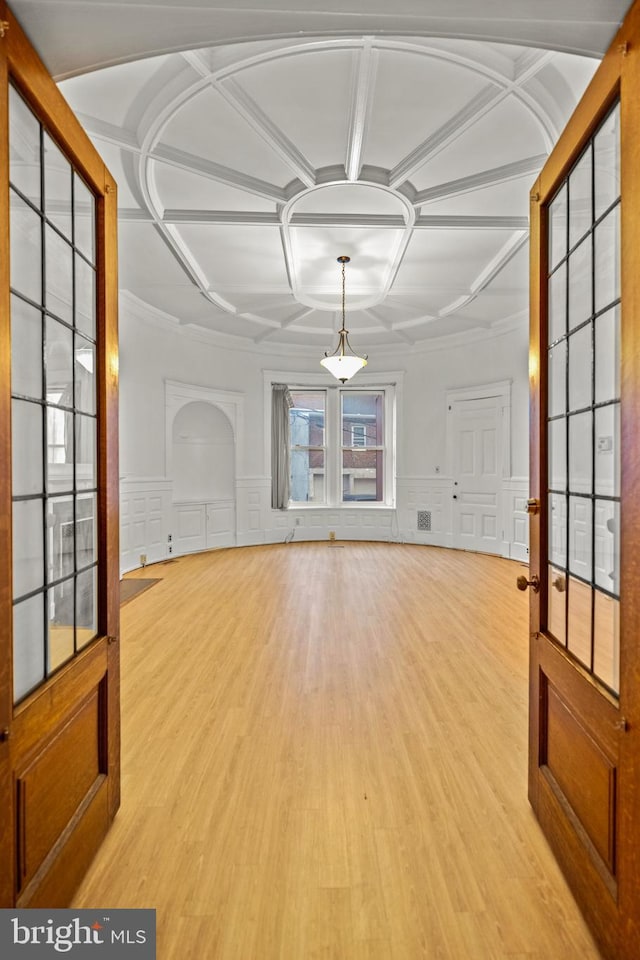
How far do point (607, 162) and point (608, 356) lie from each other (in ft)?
1.71

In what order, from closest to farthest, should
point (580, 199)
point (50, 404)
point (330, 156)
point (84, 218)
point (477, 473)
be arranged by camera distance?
point (50, 404) → point (580, 199) → point (84, 218) → point (330, 156) → point (477, 473)

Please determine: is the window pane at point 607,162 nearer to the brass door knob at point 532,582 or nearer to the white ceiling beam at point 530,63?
the brass door knob at point 532,582

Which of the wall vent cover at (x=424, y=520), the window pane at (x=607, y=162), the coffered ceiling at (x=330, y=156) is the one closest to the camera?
the window pane at (x=607, y=162)

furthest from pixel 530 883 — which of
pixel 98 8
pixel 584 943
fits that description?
pixel 98 8

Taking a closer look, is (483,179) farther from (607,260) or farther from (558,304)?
(607,260)

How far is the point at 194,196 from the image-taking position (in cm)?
368

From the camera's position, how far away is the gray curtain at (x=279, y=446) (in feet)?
26.5

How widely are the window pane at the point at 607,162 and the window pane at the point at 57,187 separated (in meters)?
1.54

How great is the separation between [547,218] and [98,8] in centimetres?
149

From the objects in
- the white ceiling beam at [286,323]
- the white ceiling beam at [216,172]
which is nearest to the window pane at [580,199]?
the white ceiling beam at [216,172]

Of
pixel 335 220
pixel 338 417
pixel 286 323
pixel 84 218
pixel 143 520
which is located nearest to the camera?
pixel 84 218

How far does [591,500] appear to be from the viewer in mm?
1424

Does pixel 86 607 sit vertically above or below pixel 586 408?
below

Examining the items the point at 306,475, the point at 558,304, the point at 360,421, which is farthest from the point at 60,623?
the point at 360,421
